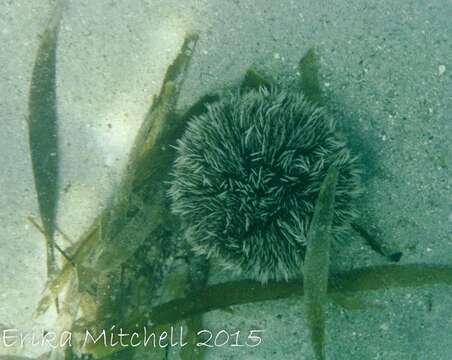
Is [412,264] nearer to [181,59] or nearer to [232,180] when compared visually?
[232,180]

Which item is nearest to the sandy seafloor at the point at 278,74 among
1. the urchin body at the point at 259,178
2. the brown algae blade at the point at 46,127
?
the brown algae blade at the point at 46,127

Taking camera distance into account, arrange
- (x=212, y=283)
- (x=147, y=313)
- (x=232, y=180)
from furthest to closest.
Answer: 1. (x=212, y=283)
2. (x=147, y=313)
3. (x=232, y=180)

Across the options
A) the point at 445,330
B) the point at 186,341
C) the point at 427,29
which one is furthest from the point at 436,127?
the point at 186,341

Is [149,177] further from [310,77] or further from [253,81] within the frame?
[310,77]

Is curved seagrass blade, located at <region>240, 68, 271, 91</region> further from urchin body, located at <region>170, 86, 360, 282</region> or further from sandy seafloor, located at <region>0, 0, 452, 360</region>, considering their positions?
urchin body, located at <region>170, 86, 360, 282</region>

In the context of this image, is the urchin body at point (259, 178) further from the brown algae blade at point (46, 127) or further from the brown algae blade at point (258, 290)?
the brown algae blade at point (46, 127)

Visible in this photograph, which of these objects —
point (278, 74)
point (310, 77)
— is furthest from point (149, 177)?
point (310, 77)

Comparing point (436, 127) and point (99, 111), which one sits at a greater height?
point (99, 111)
